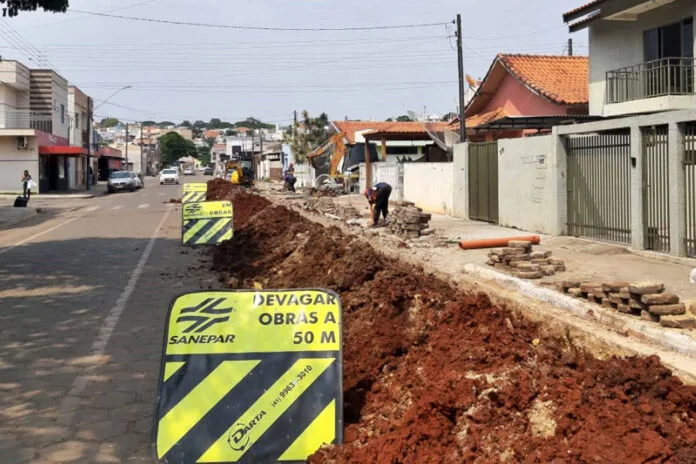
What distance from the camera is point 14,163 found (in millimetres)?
47281

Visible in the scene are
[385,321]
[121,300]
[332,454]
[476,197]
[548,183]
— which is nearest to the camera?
[332,454]

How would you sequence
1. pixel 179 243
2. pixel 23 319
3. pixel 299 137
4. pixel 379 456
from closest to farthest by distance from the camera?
pixel 379 456
pixel 23 319
pixel 179 243
pixel 299 137

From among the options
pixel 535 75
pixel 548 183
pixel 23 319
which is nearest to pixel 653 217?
pixel 548 183

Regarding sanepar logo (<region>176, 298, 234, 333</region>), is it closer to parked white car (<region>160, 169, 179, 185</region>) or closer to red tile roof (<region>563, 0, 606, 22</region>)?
red tile roof (<region>563, 0, 606, 22</region>)

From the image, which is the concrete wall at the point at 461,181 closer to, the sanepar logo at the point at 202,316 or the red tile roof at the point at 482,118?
the red tile roof at the point at 482,118

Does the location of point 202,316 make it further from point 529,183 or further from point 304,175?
point 304,175

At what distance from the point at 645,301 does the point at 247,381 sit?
458 centimetres

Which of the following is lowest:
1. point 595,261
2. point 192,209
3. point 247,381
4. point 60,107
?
point 247,381

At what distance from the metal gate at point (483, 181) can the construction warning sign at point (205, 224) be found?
23.1 feet

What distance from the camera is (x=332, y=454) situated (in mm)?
4172

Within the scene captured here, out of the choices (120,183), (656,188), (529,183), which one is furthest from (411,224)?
(120,183)

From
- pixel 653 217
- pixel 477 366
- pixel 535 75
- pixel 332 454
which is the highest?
pixel 535 75

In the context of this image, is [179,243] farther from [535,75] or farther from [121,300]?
[535,75]

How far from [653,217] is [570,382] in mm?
9084
